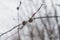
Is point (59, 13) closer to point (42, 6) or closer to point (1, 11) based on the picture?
point (42, 6)

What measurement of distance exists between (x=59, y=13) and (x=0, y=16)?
343 mm

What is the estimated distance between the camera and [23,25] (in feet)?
2.33

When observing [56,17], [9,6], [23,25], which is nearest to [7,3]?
[9,6]

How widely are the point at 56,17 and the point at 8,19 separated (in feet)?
0.90

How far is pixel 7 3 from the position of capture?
0.80 m

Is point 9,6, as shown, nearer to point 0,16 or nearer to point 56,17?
point 0,16

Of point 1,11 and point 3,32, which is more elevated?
point 1,11

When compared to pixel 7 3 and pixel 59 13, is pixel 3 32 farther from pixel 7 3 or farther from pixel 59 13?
pixel 59 13

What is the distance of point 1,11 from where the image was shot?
0.78 metres

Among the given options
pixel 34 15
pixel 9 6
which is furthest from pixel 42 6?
pixel 9 6

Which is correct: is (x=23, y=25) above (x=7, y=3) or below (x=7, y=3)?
below

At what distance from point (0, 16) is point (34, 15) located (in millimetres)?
202

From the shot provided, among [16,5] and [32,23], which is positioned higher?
[16,5]

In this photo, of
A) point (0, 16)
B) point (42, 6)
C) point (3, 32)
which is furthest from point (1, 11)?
point (42, 6)
